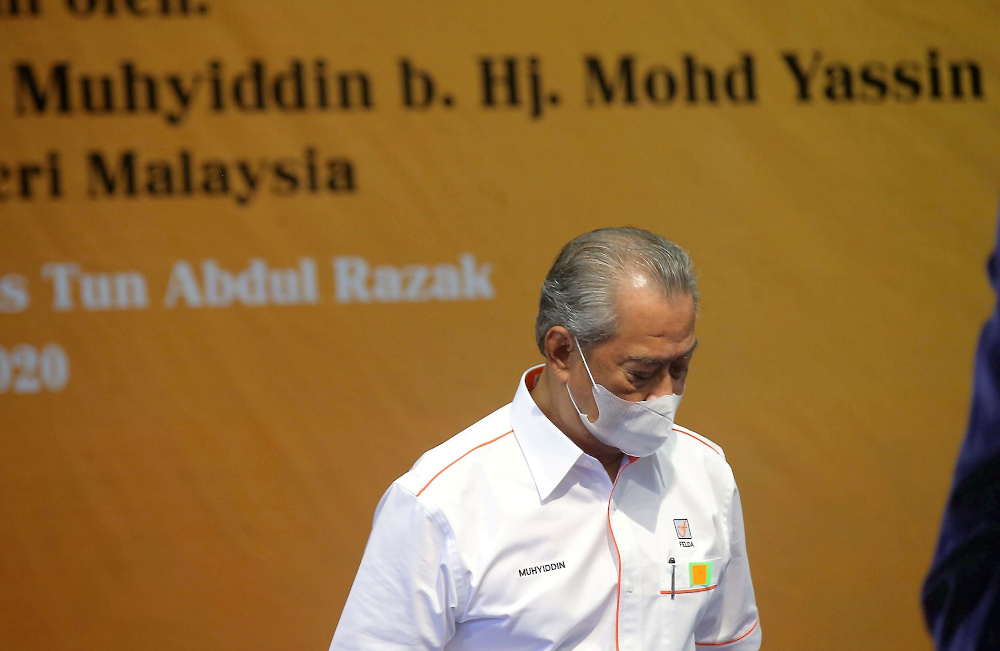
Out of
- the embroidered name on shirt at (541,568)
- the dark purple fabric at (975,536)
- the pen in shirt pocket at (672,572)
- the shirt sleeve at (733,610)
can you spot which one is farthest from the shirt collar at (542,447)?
the dark purple fabric at (975,536)

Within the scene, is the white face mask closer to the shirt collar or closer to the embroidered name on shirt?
the shirt collar

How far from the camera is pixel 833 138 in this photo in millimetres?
2992

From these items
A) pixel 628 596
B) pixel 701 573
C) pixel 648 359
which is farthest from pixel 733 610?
pixel 648 359

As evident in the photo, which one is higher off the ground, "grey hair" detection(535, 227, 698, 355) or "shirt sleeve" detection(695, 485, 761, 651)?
"grey hair" detection(535, 227, 698, 355)

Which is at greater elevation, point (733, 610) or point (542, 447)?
point (542, 447)

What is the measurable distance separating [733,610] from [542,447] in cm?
52

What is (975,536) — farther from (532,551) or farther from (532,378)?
(532,378)

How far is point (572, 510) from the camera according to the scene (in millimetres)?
1653

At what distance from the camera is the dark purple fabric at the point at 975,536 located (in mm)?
462

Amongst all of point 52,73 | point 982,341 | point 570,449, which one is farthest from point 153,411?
point 982,341

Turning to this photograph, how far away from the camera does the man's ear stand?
5.39 feet

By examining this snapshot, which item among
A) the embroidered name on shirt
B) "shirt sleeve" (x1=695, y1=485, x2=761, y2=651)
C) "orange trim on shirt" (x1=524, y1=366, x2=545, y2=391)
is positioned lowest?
"shirt sleeve" (x1=695, y1=485, x2=761, y2=651)

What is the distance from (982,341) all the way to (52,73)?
8.92ft

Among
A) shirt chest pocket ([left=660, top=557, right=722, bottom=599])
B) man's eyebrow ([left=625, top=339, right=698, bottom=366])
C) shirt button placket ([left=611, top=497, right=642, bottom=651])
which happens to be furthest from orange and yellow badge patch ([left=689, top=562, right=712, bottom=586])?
man's eyebrow ([left=625, top=339, right=698, bottom=366])
